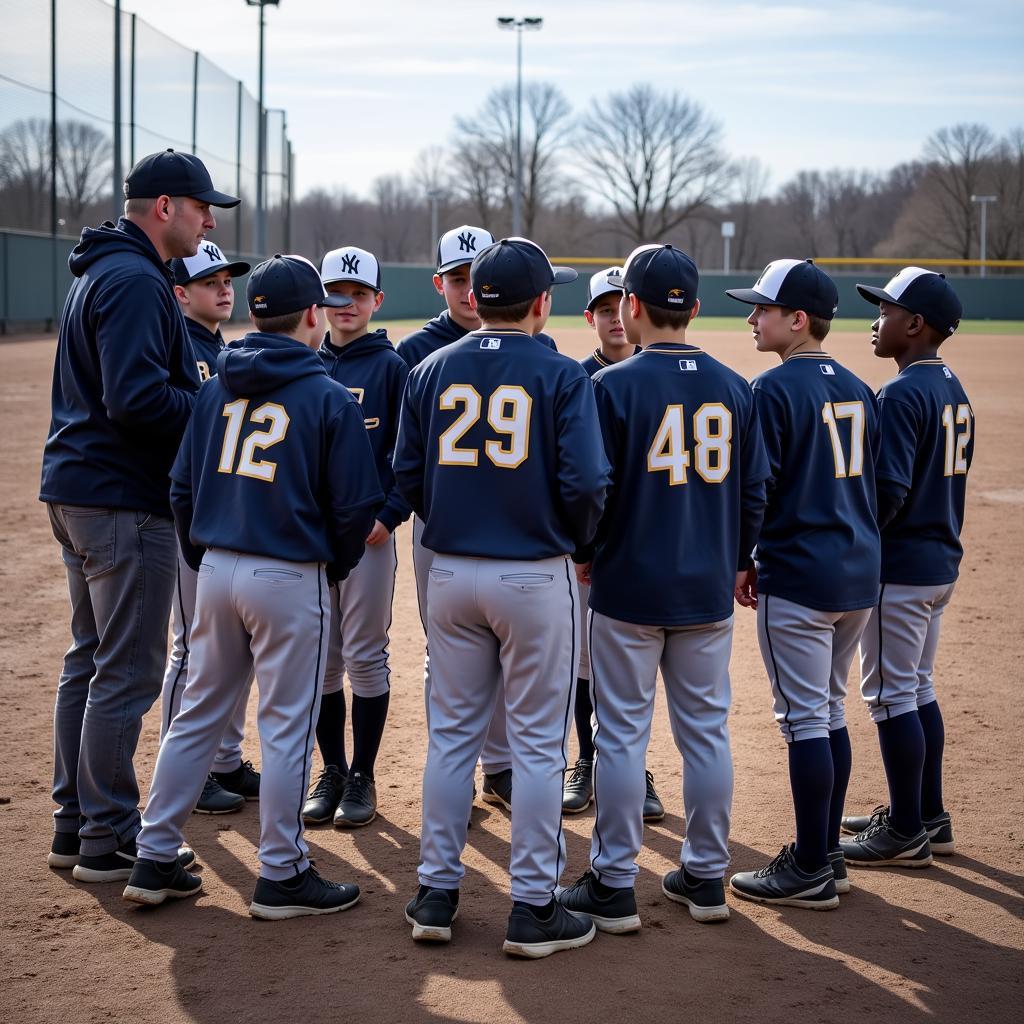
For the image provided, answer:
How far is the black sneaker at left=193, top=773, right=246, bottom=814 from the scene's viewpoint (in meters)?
4.52

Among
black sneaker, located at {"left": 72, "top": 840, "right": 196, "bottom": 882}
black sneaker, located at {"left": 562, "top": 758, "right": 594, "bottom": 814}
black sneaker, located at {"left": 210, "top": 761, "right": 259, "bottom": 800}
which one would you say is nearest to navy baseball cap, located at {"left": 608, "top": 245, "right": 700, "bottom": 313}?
black sneaker, located at {"left": 562, "top": 758, "right": 594, "bottom": 814}

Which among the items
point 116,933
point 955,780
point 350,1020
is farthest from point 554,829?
point 955,780

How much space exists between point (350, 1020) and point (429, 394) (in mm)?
1786

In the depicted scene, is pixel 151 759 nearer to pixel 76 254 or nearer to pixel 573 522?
pixel 76 254

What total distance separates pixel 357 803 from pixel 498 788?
639 mm

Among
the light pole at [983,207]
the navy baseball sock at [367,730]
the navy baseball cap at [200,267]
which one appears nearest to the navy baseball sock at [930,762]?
the navy baseball sock at [367,730]

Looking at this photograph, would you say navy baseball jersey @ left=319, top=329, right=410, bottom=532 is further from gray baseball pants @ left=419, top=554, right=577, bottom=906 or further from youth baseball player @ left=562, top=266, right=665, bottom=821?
gray baseball pants @ left=419, top=554, right=577, bottom=906

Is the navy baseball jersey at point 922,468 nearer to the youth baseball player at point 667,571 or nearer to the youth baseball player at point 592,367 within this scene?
the youth baseball player at point 667,571

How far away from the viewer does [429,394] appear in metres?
3.52

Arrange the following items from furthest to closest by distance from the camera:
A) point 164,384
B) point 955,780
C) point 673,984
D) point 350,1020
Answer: point 955,780, point 164,384, point 673,984, point 350,1020

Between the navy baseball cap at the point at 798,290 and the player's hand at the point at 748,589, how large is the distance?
91 centimetres

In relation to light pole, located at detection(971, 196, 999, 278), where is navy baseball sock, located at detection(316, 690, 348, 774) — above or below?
below

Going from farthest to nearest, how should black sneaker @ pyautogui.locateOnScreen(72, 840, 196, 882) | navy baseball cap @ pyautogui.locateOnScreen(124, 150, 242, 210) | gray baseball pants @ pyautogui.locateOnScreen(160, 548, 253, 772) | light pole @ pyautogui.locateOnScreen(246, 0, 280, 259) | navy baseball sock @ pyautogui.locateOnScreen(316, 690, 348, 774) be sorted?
1. light pole @ pyautogui.locateOnScreen(246, 0, 280, 259)
2. navy baseball sock @ pyautogui.locateOnScreen(316, 690, 348, 774)
3. gray baseball pants @ pyautogui.locateOnScreen(160, 548, 253, 772)
4. navy baseball cap @ pyautogui.locateOnScreen(124, 150, 242, 210)
5. black sneaker @ pyautogui.locateOnScreen(72, 840, 196, 882)

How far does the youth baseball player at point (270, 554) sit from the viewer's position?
11.6 feet
